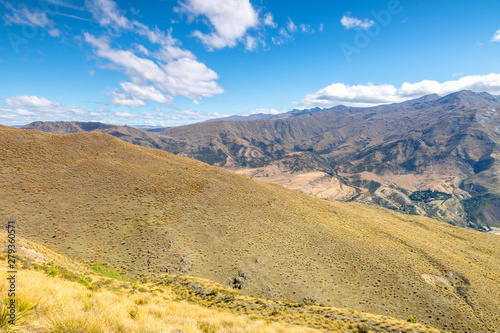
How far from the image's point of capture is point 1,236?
20.5 meters

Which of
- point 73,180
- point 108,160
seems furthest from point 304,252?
point 108,160

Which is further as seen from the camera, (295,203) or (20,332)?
(295,203)

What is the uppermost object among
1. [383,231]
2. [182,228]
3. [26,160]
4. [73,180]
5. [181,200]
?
[26,160]

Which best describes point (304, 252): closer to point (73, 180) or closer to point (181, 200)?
point (181, 200)

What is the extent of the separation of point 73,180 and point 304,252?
51.4 m

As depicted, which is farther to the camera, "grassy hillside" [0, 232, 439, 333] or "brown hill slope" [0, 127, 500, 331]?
"brown hill slope" [0, 127, 500, 331]

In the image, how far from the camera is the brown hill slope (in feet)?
101

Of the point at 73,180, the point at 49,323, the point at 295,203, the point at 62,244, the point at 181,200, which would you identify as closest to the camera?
the point at 49,323

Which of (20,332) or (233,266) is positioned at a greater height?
(20,332)

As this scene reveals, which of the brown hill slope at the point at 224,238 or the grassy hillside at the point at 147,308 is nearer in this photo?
the grassy hillside at the point at 147,308

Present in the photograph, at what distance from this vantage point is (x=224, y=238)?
3972 centimetres

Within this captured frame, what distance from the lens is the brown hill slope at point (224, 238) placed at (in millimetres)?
30734

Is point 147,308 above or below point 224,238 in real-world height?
above

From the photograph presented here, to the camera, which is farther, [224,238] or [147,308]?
[224,238]
